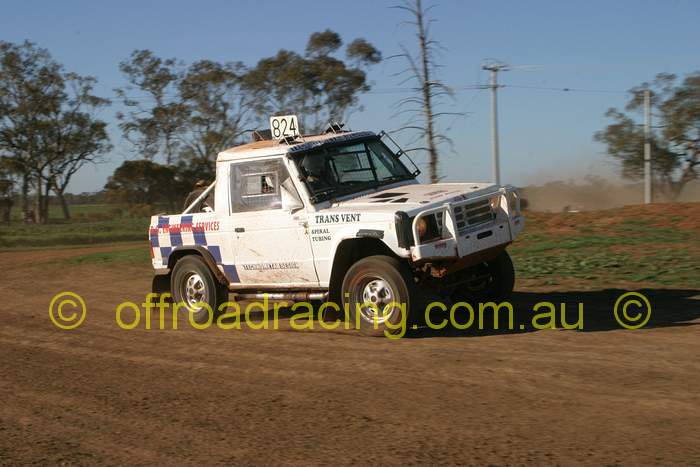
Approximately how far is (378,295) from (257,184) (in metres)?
2.11

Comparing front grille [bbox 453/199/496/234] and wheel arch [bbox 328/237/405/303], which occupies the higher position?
front grille [bbox 453/199/496/234]

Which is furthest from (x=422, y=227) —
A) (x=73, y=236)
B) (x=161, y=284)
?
(x=73, y=236)

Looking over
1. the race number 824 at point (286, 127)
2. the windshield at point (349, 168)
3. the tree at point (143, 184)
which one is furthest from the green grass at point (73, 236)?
the windshield at point (349, 168)

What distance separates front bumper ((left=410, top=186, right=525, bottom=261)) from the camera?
7609 millimetres

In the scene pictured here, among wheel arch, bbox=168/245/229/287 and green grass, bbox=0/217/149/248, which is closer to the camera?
wheel arch, bbox=168/245/229/287

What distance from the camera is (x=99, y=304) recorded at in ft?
39.7

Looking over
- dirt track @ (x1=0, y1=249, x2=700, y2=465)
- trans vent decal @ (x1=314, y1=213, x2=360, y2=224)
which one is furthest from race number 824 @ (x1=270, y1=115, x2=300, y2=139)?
dirt track @ (x1=0, y1=249, x2=700, y2=465)

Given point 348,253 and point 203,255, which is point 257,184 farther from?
point 348,253

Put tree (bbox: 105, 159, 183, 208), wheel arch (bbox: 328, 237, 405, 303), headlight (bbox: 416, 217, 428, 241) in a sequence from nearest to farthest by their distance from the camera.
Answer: headlight (bbox: 416, 217, 428, 241) < wheel arch (bbox: 328, 237, 405, 303) < tree (bbox: 105, 159, 183, 208)

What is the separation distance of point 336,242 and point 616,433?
3.97 m

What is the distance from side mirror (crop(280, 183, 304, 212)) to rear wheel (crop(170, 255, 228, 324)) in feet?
5.08

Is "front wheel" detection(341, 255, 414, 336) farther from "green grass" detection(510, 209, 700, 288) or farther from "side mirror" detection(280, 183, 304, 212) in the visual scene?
"green grass" detection(510, 209, 700, 288)

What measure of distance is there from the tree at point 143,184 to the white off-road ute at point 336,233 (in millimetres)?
37038

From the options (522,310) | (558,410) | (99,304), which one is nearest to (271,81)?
(99,304)
